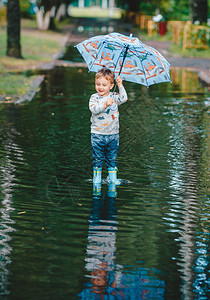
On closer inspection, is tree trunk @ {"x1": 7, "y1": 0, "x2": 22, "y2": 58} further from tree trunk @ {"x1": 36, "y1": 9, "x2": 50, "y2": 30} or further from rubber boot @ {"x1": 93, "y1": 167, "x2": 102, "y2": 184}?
tree trunk @ {"x1": 36, "y1": 9, "x2": 50, "y2": 30}

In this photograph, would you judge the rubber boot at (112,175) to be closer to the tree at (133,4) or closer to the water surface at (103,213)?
the water surface at (103,213)

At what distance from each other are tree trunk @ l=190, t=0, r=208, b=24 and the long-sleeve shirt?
77.1 feet

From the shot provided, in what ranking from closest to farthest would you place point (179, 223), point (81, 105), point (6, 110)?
point (179, 223)
point (6, 110)
point (81, 105)

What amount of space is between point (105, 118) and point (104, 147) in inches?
16.1

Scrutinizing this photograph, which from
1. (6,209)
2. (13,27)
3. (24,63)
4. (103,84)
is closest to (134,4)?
(13,27)

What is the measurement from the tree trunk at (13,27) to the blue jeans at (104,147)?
15304 mm

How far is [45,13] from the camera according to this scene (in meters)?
40.8

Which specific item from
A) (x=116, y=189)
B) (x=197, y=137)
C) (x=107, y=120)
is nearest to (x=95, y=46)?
(x=107, y=120)

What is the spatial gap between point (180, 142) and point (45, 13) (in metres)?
32.5

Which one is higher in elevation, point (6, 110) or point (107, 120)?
point (107, 120)

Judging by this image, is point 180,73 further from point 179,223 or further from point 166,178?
point 179,223

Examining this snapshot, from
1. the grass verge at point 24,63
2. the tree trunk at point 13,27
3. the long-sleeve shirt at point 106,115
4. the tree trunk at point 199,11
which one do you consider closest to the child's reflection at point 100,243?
the long-sleeve shirt at point 106,115

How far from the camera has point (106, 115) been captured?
22.2ft

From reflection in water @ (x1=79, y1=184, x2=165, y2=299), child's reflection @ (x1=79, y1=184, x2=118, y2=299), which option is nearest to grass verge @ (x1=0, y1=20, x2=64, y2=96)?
child's reflection @ (x1=79, y1=184, x2=118, y2=299)
